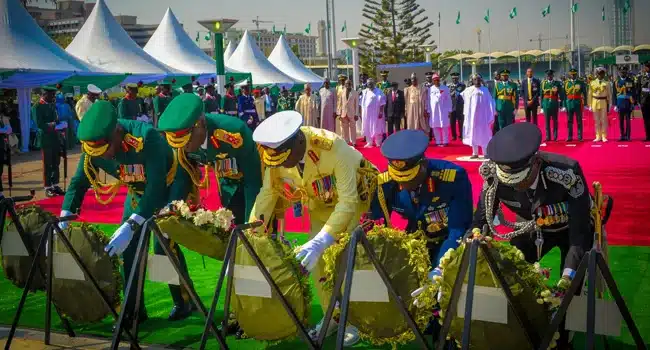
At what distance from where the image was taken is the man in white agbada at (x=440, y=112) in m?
17.7

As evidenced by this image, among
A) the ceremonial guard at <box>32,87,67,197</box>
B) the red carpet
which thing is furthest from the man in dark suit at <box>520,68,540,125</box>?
the ceremonial guard at <box>32,87,67,197</box>

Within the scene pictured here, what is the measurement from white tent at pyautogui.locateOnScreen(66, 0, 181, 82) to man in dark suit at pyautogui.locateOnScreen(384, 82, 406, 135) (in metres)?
8.45

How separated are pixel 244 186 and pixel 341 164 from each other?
98cm

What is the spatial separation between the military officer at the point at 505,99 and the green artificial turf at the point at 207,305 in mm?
9685

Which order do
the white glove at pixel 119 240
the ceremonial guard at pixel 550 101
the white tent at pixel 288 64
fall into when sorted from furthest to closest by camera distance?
1. the white tent at pixel 288 64
2. the ceremonial guard at pixel 550 101
3. the white glove at pixel 119 240

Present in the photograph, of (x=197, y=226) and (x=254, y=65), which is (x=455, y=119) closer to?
(x=197, y=226)

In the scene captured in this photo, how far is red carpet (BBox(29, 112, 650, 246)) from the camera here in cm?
773

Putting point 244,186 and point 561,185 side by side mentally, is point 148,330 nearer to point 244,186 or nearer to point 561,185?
point 244,186

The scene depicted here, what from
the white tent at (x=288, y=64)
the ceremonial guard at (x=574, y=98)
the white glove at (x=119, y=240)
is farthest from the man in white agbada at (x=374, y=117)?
the white tent at (x=288, y=64)

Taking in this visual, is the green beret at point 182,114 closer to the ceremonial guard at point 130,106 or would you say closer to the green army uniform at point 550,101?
the ceremonial guard at point 130,106

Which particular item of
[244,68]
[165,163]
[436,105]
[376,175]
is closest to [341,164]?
[376,175]

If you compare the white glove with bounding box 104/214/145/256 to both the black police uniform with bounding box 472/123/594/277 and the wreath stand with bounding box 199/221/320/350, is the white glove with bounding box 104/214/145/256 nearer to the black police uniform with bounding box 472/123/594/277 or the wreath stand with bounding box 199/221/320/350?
the wreath stand with bounding box 199/221/320/350

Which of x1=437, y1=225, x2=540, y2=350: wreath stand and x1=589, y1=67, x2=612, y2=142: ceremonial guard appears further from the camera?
x1=589, y1=67, x2=612, y2=142: ceremonial guard

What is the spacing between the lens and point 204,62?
99.0 feet
